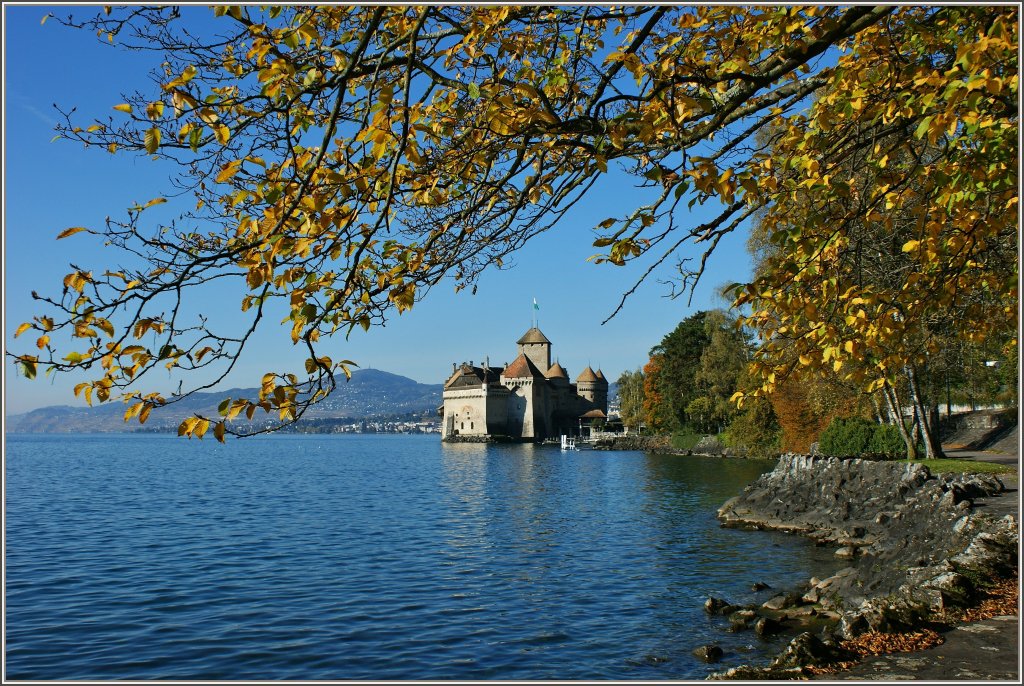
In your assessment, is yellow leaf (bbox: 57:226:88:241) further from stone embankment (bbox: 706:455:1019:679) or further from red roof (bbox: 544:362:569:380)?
red roof (bbox: 544:362:569:380)

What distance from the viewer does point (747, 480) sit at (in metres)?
40.7

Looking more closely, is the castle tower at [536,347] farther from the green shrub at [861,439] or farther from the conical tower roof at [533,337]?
the green shrub at [861,439]

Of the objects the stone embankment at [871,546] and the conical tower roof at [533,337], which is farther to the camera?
the conical tower roof at [533,337]

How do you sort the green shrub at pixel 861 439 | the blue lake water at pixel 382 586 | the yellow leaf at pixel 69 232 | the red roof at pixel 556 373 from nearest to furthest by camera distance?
the yellow leaf at pixel 69 232, the blue lake water at pixel 382 586, the green shrub at pixel 861 439, the red roof at pixel 556 373

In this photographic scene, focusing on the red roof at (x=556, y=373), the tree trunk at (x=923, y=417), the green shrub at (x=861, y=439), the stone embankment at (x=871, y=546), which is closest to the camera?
the stone embankment at (x=871, y=546)

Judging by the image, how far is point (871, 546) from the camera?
19312mm

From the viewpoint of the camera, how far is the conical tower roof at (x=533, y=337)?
382 ft

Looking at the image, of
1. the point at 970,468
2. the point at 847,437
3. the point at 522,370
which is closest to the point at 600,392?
the point at 522,370

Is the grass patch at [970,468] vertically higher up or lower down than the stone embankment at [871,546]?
higher up

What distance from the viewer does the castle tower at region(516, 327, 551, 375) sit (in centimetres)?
11463

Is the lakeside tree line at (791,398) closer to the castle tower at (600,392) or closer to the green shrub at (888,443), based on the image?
the green shrub at (888,443)

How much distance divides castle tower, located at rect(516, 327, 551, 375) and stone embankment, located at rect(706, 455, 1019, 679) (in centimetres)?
8555

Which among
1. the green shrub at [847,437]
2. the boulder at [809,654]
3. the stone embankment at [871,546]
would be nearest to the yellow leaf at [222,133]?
the stone embankment at [871,546]

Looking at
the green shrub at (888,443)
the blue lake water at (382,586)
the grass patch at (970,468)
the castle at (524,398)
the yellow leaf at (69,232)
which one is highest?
the castle at (524,398)
